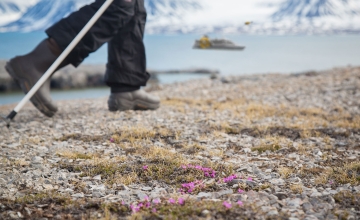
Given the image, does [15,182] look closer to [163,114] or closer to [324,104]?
[163,114]

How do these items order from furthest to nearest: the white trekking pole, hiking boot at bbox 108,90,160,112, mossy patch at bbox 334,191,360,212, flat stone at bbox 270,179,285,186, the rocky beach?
hiking boot at bbox 108,90,160,112, the white trekking pole, flat stone at bbox 270,179,285,186, mossy patch at bbox 334,191,360,212, the rocky beach

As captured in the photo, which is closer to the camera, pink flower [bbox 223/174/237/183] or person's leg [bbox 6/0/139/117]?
pink flower [bbox 223/174/237/183]

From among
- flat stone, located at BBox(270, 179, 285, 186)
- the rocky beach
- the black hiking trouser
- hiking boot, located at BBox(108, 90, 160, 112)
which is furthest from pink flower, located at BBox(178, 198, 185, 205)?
hiking boot, located at BBox(108, 90, 160, 112)

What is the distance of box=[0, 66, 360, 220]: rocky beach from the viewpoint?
449cm

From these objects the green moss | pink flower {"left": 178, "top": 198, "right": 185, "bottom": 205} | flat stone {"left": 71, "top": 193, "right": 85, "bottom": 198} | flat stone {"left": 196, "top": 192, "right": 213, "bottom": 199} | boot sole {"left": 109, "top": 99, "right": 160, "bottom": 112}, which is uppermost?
boot sole {"left": 109, "top": 99, "right": 160, "bottom": 112}

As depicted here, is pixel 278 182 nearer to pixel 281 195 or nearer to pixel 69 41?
pixel 281 195

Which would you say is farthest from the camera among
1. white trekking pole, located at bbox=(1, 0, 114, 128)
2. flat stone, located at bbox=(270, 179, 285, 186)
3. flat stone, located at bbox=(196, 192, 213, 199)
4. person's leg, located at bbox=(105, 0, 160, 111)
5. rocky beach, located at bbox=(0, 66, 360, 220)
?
person's leg, located at bbox=(105, 0, 160, 111)

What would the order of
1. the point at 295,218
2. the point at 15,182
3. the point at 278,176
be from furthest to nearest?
the point at 278,176, the point at 15,182, the point at 295,218

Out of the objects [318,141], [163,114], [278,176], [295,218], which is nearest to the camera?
[295,218]

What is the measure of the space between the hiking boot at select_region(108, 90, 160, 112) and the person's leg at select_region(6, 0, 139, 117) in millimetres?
1757

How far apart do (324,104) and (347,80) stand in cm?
656

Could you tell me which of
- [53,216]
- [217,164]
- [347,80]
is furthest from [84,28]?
[347,80]

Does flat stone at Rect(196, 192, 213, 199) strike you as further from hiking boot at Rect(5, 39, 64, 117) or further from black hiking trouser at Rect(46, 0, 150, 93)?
hiking boot at Rect(5, 39, 64, 117)

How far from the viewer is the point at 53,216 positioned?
4.32 metres
